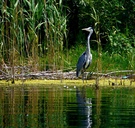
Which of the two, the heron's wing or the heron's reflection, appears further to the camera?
the heron's wing

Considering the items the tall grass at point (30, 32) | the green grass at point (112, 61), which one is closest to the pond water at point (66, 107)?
the tall grass at point (30, 32)

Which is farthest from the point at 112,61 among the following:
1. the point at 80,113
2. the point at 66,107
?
the point at 80,113

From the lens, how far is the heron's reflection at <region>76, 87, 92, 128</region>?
939 centimetres

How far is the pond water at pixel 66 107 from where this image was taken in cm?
935

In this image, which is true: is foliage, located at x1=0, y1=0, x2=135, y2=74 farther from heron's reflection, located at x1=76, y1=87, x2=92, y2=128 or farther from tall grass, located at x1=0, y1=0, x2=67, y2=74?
heron's reflection, located at x1=76, y1=87, x2=92, y2=128

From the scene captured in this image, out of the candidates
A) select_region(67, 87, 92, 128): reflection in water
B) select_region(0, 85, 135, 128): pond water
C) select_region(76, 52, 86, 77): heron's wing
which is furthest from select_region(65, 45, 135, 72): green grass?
select_region(67, 87, 92, 128): reflection in water

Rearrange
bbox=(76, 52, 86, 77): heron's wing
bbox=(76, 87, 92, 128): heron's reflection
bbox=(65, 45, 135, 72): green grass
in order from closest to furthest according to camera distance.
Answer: bbox=(76, 87, 92, 128): heron's reflection, bbox=(76, 52, 86, 77): heron's wing, bbox=(65, 45, 135, 72): green grass

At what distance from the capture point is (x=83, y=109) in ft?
36.6

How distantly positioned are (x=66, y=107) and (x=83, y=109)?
345mm

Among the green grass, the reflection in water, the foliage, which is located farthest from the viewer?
the green grass

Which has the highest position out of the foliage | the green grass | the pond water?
the foliage

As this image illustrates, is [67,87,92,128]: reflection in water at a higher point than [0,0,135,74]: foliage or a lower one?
lower

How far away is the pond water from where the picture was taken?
368 inches

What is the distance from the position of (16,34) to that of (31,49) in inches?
37.4
